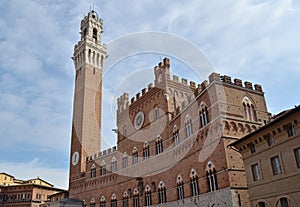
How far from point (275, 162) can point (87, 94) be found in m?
34.6

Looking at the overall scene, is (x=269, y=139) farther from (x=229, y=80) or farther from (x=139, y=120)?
(x=139, y=120)

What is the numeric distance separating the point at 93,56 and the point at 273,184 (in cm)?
3912

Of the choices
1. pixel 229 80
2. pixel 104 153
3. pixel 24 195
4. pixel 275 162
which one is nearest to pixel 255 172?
pixel 275 162

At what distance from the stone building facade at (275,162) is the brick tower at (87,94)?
94.0 feet

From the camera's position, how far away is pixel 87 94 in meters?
45.2

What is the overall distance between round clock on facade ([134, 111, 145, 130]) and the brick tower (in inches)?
479

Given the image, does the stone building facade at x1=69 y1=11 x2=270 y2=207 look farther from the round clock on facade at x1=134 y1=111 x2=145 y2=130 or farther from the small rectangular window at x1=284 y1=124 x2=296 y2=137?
the small rectangular window at x1=284 y1=124 x2=296 y2=137

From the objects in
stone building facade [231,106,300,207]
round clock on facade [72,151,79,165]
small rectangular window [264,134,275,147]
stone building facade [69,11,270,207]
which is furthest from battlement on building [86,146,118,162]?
small rectangular window [264,134,275,147]

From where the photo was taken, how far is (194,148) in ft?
71.5

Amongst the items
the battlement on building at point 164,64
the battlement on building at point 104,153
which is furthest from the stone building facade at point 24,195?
the battlement on building at point 164,64

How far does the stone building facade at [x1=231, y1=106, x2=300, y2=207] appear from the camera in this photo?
1380cm

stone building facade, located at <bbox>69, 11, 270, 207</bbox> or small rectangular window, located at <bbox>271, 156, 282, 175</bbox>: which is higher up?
stone building facade, located at <bbox>69, 11, 270, 207</bbox>

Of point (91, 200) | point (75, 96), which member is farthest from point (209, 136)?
point (75, 96)

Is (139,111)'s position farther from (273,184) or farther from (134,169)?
(273,184)
